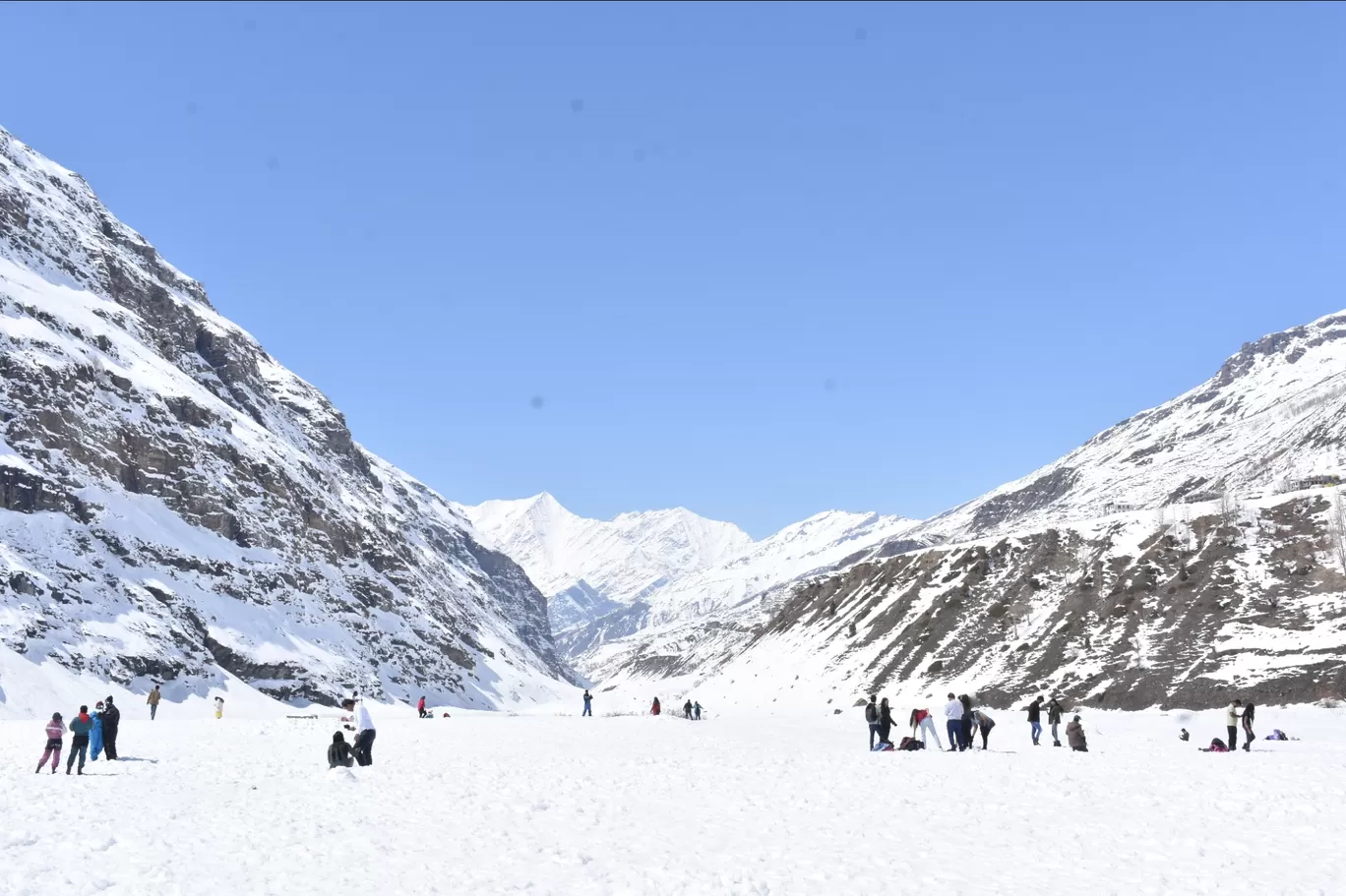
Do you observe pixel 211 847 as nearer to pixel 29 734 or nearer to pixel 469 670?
pixel 29 734

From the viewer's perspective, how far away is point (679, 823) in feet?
65.5

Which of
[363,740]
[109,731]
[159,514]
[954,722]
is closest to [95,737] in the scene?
[109,731]

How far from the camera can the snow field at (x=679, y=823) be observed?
14.9 metres

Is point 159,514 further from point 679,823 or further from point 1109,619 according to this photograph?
point 679,823

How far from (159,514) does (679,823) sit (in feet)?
416

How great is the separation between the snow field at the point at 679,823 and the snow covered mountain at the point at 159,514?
3048 inches

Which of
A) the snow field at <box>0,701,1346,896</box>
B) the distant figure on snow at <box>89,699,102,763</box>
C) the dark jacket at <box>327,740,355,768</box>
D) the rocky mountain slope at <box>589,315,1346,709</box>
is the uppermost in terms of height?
the rocky mountain slope at <box>589,315,1346,709</box>

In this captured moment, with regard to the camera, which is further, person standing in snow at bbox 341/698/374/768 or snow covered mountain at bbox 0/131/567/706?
snow covered mountain at bbox 0/131/567/706

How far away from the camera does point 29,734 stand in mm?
42312

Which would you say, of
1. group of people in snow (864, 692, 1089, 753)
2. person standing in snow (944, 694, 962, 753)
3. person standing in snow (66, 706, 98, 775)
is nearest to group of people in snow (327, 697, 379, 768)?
person standing in snow (66, 706, 98, 775)

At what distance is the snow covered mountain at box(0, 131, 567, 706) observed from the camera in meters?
102

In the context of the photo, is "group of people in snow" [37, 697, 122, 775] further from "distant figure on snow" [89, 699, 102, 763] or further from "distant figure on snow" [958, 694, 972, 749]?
"distant figure on snow" [958, 694, 972, 749]

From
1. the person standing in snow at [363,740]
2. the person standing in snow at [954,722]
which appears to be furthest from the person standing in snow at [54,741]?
the person standing in snow at [954,722]

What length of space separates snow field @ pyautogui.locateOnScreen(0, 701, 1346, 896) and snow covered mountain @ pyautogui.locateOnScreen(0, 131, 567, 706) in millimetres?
77420
